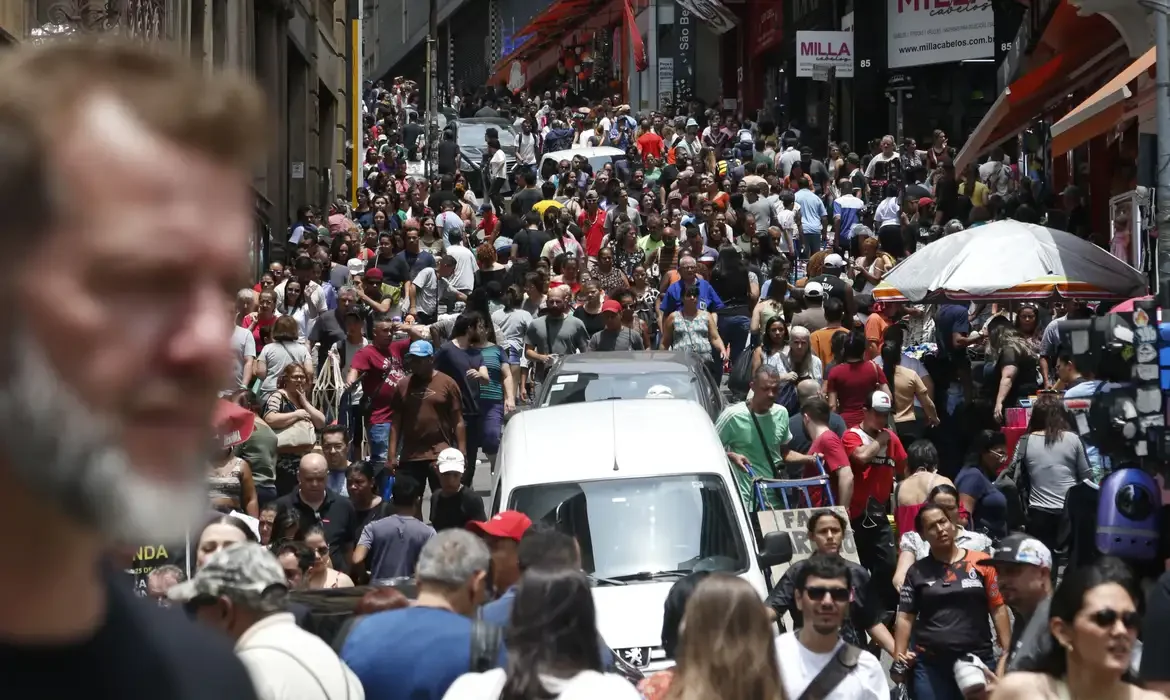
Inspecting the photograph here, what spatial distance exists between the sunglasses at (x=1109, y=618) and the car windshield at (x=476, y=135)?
38.3 meters

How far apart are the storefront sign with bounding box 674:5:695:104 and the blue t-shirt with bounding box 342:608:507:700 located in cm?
5806

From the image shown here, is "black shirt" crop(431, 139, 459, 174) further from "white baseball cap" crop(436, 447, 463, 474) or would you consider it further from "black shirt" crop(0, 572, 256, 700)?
"black shirt" crop(0, 572, 256, 700)

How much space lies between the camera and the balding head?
11289mm

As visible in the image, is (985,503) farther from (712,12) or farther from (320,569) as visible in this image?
(712,12)

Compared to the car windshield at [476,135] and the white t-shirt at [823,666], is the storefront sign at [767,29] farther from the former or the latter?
the white t-shirt at [823,666]

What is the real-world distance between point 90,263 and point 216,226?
106 mm

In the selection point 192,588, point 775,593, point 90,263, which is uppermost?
point 90,263

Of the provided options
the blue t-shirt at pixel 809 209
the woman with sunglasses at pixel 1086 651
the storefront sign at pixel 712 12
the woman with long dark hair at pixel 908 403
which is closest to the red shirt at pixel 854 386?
the woman with long dark hair at pixel 908 403

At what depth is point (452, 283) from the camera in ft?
68.6

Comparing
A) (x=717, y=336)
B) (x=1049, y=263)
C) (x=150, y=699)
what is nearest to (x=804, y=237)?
(x=717, y=336)

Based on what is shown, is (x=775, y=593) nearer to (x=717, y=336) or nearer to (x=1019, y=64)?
(x=717, y=336)

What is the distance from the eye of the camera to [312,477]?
1133cm

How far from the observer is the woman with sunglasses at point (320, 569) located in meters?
9.64

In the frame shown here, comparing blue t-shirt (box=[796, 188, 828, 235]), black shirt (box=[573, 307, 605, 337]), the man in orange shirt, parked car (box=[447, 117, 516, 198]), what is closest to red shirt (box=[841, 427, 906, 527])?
the man in orange shirt
